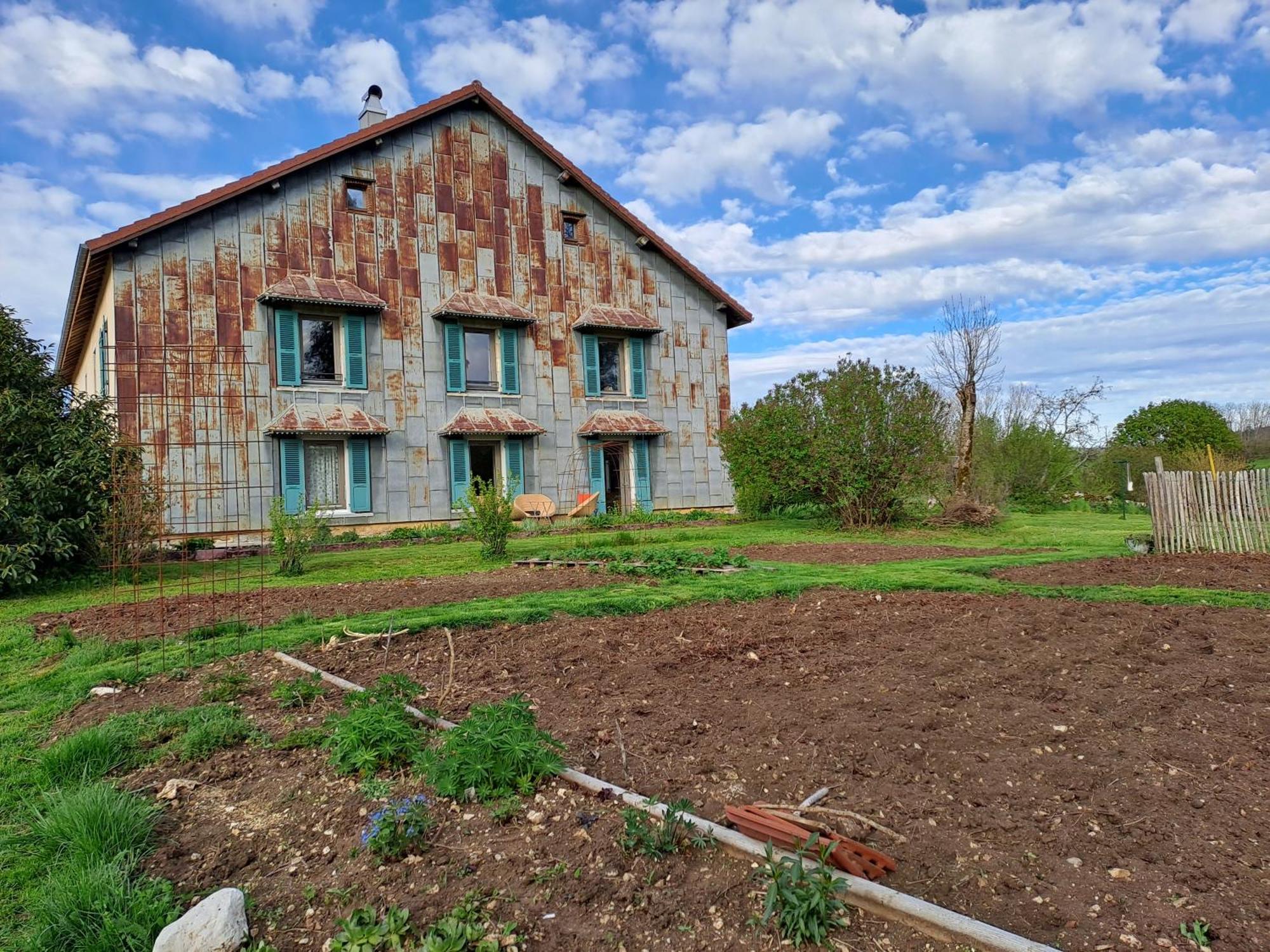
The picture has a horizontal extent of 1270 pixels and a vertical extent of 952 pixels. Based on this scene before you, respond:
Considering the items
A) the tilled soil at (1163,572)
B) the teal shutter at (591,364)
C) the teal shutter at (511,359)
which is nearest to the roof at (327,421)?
the teal shutter at (511,359)

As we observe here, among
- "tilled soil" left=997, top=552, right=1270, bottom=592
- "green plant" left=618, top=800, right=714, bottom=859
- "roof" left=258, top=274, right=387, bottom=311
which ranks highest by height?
"roof" left=258, top=274, right=387, bottom=311

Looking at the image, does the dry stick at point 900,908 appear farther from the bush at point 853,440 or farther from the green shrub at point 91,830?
the bush at point 853,440

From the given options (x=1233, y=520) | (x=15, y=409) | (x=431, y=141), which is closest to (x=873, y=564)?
(x=1233, y=520)

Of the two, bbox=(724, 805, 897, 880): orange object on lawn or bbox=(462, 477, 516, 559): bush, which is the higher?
bbox=(462, 477, 516, 559): bush

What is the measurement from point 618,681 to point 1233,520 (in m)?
9.20

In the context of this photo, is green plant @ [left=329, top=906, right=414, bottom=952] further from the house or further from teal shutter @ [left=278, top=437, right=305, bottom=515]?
teal shutter @ [left=278, top=437, right=305, bottom=515]

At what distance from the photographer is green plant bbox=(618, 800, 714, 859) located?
255cm

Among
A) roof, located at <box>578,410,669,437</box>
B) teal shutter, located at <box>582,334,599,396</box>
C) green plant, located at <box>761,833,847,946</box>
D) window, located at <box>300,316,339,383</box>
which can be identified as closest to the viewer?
green plant, located at <box>761,833,847,946</box>

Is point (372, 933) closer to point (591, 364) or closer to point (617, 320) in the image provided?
point (591, 364)

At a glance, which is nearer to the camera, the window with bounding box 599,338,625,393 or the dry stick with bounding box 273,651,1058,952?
the dry stick with bounding box 273,651,1058,952

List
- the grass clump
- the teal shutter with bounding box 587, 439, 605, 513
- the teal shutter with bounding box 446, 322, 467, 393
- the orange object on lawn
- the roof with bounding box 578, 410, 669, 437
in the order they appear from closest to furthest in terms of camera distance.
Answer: the orange object on lawn < the grass clump < the teal shutter with bounding box 446, 322, 467, 393 < the roof with bounding box 578, 410, 669, 437 < the teal shutter with bounding box 587, 439, 605, 513

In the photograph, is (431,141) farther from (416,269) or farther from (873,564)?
(873,564)

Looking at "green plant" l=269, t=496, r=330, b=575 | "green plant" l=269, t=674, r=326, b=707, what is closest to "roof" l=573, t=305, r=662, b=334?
"green plant" l=269, t=496, r=330, b=575

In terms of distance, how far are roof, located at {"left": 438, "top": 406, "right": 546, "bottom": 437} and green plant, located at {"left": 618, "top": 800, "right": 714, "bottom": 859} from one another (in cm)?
1467
